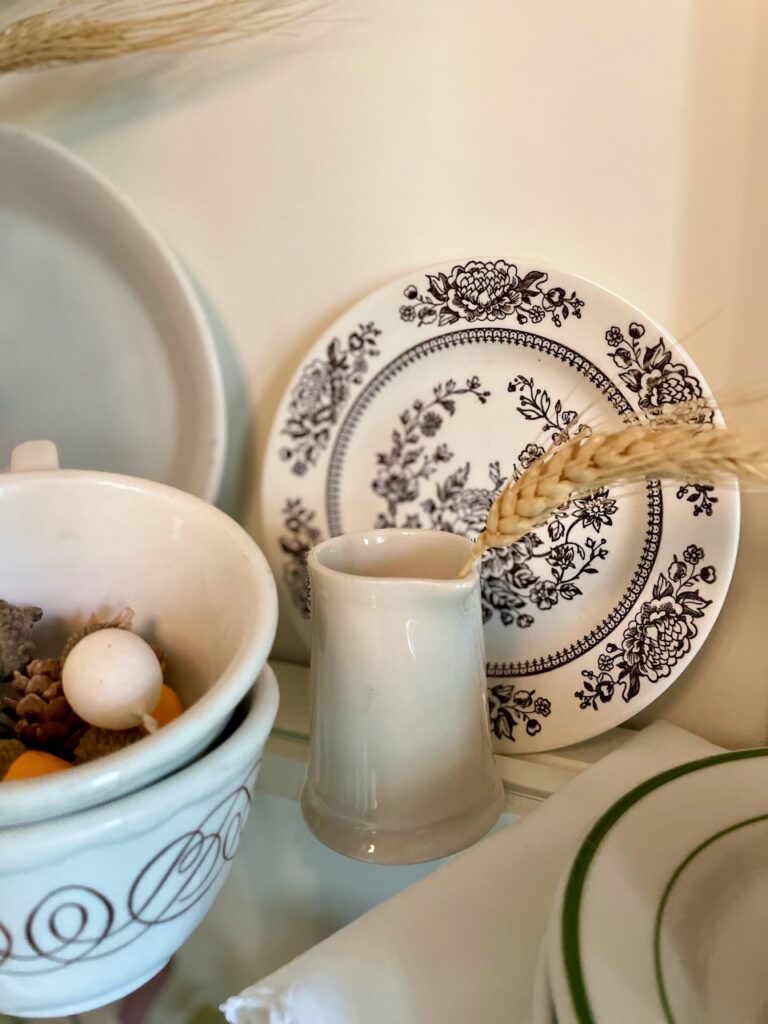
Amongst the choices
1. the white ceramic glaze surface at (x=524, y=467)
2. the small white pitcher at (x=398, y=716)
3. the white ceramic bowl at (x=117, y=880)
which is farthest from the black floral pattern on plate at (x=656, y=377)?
the white ceramic bowl at (x=117, y=880)

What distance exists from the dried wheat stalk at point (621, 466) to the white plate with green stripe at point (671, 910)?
128 millimetres

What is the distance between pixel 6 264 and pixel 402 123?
0.32 meters

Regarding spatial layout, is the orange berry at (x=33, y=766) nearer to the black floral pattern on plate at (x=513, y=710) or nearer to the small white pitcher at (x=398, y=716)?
the small white pitcher at (x=398, y=716)

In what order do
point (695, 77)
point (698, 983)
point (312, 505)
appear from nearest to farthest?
point (698, 983) → point (695, 77) → point (312, 505)

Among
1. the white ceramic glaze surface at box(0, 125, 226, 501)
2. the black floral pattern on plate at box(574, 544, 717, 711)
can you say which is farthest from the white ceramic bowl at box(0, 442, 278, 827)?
the black floral pattern on plate at box(574, 544, 717, 711)

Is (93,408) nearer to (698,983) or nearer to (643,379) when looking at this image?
(643,379)

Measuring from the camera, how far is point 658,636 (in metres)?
0.46

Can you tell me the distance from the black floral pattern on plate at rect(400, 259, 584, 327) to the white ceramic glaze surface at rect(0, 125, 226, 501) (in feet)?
0.49

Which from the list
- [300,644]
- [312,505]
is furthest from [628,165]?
[300,644]

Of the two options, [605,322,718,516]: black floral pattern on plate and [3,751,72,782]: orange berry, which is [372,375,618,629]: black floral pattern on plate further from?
[3,751,72,782]: orange berry

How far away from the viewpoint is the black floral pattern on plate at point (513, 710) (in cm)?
49

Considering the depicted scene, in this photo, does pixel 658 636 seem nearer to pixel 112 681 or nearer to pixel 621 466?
pixel 621 466

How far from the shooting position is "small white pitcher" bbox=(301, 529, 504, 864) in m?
0.40

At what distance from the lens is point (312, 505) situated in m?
0.54
